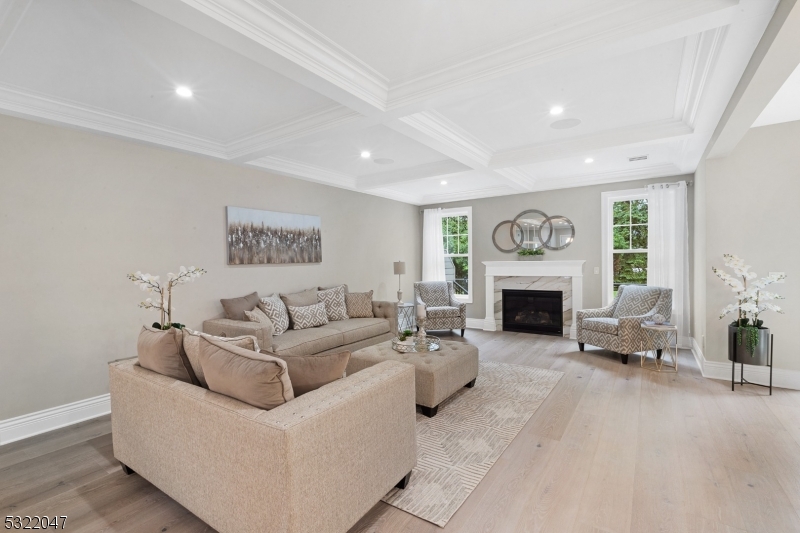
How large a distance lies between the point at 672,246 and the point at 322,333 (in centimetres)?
500

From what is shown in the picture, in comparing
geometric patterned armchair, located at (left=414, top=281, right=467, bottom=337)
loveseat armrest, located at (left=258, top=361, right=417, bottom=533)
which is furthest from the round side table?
loveseat armrest, located at (left=258, top=361, right=417, bottom=533)

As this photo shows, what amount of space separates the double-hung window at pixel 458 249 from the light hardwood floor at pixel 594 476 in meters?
4.02

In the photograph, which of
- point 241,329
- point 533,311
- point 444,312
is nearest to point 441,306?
point 444,312

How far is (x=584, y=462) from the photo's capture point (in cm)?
246

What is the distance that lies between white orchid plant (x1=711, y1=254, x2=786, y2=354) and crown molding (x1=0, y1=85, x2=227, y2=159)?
217 inches

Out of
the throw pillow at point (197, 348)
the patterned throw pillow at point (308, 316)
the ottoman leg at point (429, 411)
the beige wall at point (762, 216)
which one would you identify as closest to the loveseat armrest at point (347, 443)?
the throw pillow at point (197, 348)

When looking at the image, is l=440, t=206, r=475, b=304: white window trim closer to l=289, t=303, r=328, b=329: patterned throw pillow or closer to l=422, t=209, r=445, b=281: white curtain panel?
l=422, t=209, r=445, b=281: white curtain panel

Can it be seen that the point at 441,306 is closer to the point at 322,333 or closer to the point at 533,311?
the point at 533,311

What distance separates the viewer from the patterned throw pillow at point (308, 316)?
468 centimetres

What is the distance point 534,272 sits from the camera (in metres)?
6.54

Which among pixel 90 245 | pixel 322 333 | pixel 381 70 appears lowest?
pixel 322 333

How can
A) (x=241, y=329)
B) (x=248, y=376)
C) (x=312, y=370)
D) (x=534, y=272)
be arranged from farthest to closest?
(x=534, y=272) → (x=241, y=329) → (x=312, y=370) → (x=248, y=376)

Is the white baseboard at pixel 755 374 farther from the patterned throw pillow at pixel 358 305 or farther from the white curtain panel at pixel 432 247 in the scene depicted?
the white curtain panel at pixel 432 247

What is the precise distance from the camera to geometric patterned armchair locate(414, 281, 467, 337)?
6.38 metres
